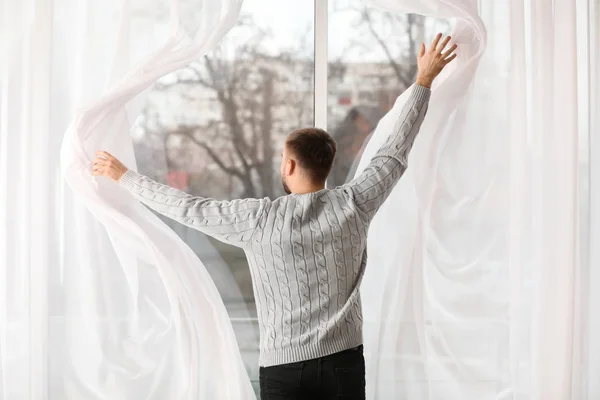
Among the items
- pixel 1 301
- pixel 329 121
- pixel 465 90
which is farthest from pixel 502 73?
pixel 1 301

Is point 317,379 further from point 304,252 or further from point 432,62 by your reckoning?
point 432,62

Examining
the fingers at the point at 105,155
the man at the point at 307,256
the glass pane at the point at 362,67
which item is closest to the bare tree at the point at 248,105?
the glass pane at the point at 362,67

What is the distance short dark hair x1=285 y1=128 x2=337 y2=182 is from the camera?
6.02 ft

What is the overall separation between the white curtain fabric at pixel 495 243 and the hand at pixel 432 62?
22cm

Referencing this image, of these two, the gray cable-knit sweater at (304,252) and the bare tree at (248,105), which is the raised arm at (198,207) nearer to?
the gray cable-knit sweater at (304,252)

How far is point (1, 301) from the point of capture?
7.05 ft

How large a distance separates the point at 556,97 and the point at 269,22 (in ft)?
3.41

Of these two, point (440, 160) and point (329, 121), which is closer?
point (440, 160)

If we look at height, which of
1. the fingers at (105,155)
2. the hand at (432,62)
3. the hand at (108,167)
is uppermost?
the hand at (432,62)

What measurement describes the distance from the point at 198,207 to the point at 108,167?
0.31m

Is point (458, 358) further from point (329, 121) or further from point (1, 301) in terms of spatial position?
point (1, 301)

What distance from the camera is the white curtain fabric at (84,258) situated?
2.11 m

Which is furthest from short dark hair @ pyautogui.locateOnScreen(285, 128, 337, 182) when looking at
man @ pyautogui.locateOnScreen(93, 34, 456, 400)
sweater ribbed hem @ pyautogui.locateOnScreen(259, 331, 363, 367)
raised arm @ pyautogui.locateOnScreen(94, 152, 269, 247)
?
sweater ribbed hem @ pyautogui.locateOnScreen(259, 331, 363, 367)

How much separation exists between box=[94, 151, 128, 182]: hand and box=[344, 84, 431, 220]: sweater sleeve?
0.65 meters
